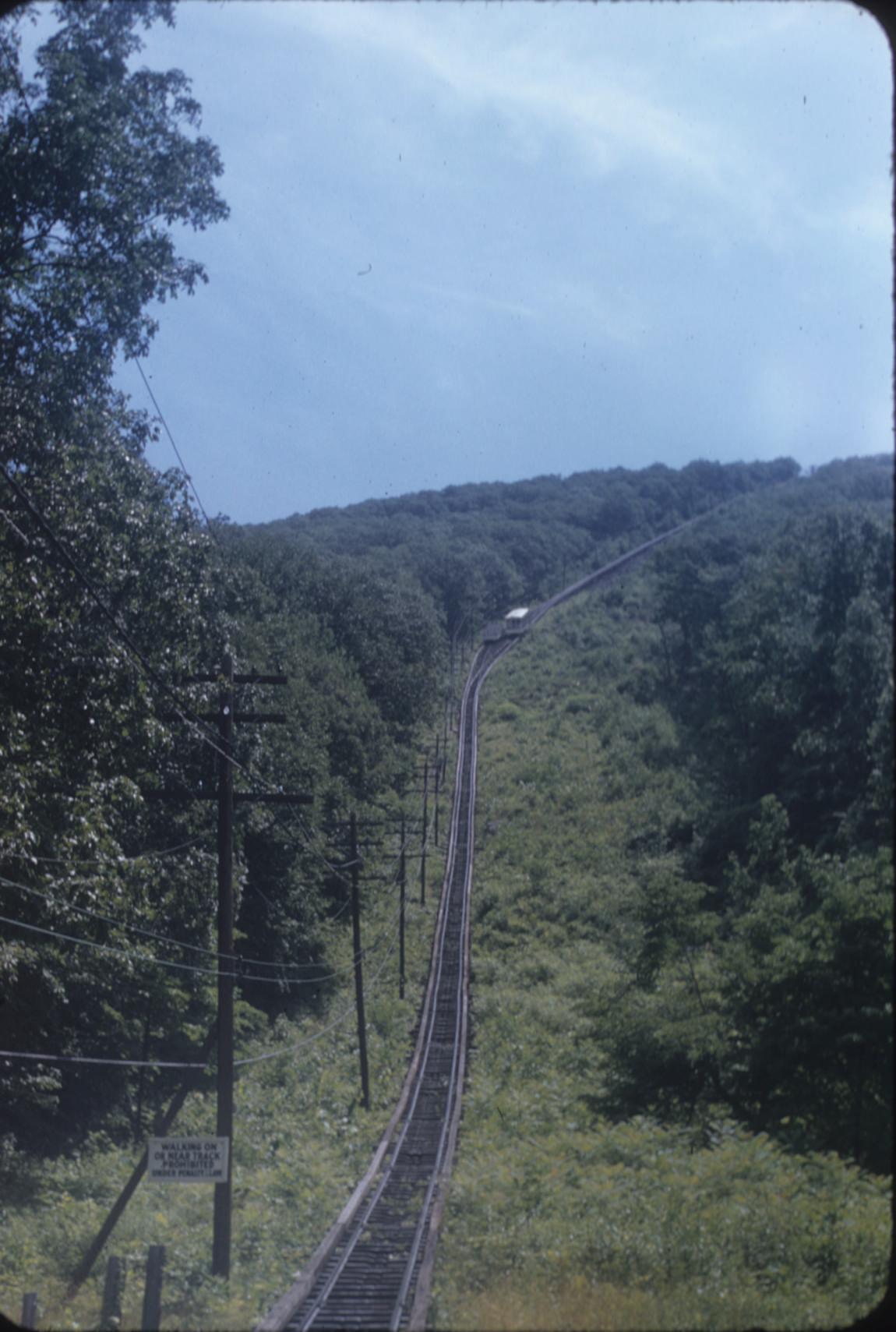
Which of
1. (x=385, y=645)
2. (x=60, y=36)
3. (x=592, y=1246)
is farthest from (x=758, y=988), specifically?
(x=385, y=645)

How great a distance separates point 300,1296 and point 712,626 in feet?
54.6

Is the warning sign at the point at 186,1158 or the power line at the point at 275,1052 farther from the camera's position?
the power line at the point at 275,1052

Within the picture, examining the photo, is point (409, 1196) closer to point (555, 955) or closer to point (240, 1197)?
point (240, 1197)

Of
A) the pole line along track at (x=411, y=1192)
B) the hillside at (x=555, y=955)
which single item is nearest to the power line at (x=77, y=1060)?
the hillside at (x=555, y=955)

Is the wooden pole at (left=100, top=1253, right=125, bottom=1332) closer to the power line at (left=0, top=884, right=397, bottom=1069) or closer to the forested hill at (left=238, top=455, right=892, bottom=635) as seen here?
the power line at (left=0, top=884, right=397, bottom=1069)

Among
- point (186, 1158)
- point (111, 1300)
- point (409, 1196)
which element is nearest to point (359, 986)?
point (409, 1196)

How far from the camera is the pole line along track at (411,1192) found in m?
8.46

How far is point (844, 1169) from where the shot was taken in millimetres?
7234

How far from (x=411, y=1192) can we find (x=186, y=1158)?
7.45m

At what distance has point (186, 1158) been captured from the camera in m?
9.07

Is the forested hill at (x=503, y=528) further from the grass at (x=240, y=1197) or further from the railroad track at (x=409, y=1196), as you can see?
the grass at (x=240, y=1197)

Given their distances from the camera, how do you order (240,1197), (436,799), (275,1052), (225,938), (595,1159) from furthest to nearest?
1. (436,799)
2. (275,1052)
3. (240,1197)
4. (225,938)
5. (595,1159)

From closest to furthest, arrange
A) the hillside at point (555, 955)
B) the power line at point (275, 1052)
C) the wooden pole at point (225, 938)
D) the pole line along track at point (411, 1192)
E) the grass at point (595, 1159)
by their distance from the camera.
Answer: the grass at point (595, 1159) < the hillside at point (555, 955) < the pole line along track at point (411, 1192) < the wooden pole at point (225, 938) < the power line at point (275, 1052)

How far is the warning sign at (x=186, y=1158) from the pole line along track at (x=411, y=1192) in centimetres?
121
